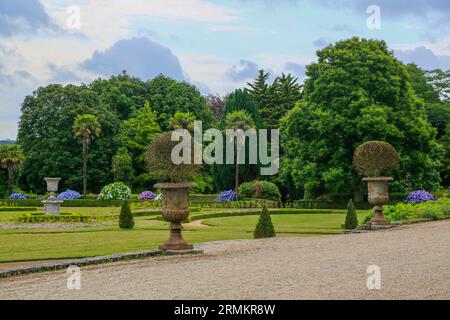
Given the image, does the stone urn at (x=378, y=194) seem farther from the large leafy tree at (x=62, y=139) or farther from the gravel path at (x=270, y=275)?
the large leafy tree at (x=62, y=139)

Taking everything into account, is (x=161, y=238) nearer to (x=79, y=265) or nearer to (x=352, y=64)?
(x=79, y=265)

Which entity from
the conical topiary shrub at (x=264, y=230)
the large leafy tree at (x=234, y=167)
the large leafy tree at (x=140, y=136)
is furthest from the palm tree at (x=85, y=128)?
the conical topiary shrub at (x=264, y=230)

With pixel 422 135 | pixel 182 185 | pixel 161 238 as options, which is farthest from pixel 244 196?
pixel 182 185

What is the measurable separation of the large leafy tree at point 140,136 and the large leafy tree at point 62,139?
3.64 ft

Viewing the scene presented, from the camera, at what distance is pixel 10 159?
5428cm

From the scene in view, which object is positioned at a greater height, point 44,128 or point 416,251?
point 44,128

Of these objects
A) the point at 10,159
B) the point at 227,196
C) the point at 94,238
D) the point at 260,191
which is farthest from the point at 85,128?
the point at 94,238

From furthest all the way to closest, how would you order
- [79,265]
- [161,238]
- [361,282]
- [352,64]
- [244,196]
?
[244,196] → [352,64] → [161,238] → [79,265] → [361,282]

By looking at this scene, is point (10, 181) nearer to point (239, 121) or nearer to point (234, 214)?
point (239, 121)

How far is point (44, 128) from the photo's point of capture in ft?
184

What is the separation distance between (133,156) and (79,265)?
44.6 meters

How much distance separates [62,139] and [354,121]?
2640cm

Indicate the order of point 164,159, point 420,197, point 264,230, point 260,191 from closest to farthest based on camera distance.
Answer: point 164,159
point 264,230
point 420,197
point 260,191

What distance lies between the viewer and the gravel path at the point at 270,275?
8906 millimetres
